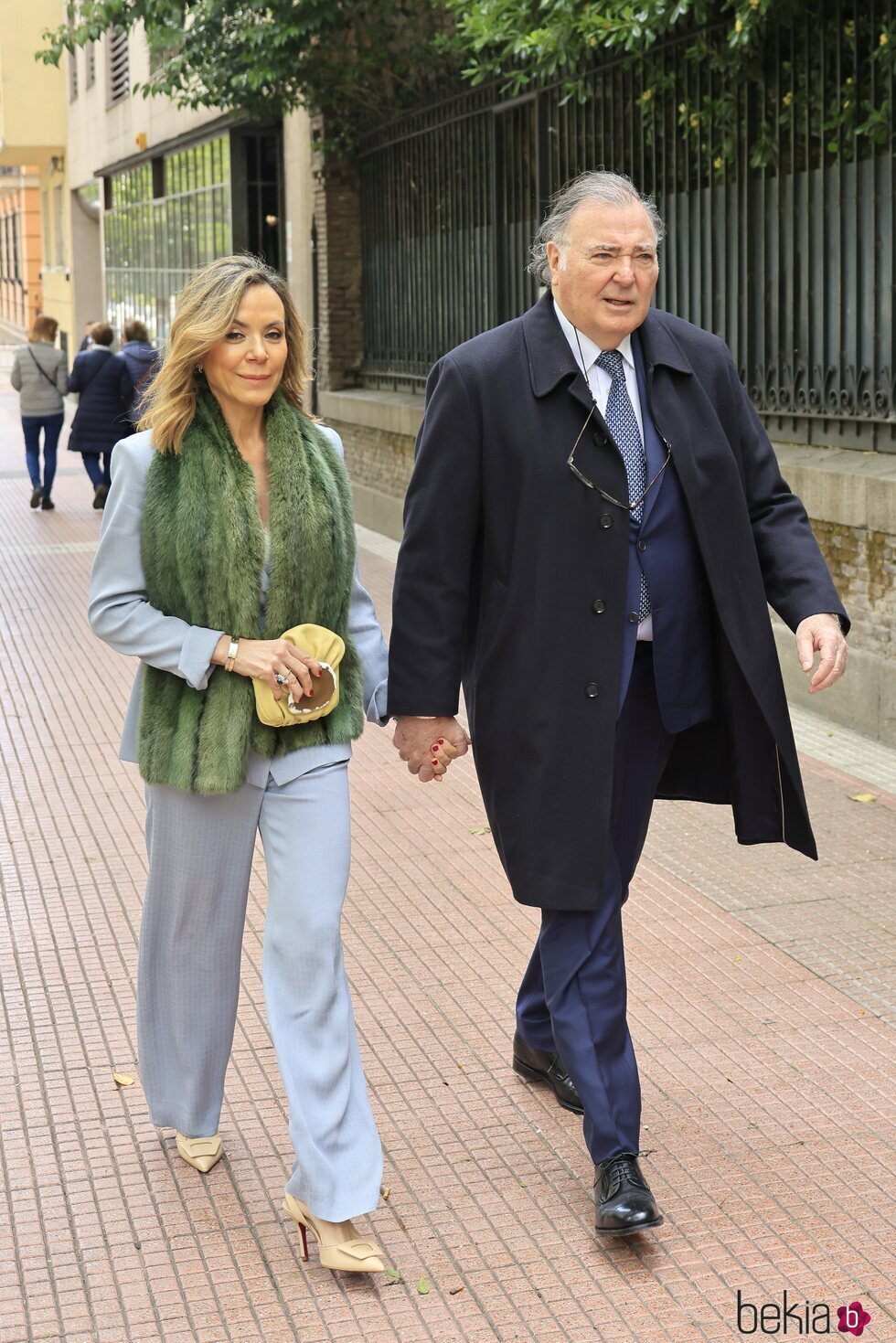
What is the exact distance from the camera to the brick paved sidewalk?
3.49m

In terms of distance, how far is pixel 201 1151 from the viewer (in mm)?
4051

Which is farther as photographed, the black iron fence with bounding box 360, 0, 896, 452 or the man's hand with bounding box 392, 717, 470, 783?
the black iron fence with bounding box 360, 0, 896, 452

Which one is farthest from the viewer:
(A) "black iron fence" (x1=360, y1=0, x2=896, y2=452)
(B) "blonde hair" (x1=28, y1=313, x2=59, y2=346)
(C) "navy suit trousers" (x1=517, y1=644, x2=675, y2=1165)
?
(B) "blonde hair" (x1=28, y1=313, x2=59, y2=346)

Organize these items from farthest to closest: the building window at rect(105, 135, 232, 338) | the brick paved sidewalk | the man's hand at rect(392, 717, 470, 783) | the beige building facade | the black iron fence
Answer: the beige building facade < the building window at rect(105, 135, 232, 338) < the black iron fence < the man's hand at rect(392, 717, 470, 783) < the brick paved sidewalk

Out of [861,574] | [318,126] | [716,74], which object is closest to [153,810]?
[861,574]

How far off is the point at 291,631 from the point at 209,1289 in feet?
4.23

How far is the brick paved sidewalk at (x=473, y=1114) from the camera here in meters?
3.49

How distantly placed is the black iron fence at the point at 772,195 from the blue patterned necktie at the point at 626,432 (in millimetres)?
4641

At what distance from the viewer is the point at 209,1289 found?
11.6ft

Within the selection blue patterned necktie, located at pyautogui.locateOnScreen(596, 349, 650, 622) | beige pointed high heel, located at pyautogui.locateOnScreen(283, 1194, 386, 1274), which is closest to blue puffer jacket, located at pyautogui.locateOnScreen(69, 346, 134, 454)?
blue patterned necktie, located at pyautogui.locateOnScreen(596, 349, 650, 622)

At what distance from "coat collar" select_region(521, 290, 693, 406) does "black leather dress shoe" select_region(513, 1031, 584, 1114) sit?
1.63 meters

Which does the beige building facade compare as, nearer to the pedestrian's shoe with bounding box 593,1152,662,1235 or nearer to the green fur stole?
the green fur stole

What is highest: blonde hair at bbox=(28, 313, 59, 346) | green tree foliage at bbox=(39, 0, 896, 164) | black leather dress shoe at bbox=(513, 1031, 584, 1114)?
green tree foliage at bbox=(39, 0, 896, 164)

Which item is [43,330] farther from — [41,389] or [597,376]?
[597,376]
